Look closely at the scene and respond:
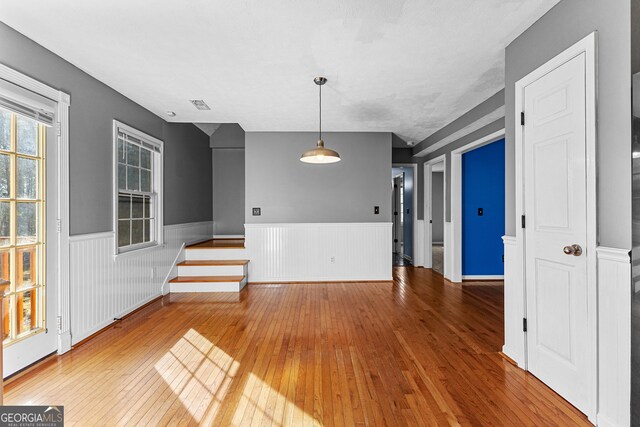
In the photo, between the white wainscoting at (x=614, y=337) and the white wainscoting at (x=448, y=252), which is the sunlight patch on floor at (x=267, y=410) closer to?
the white wainscoting at (x=614, y=337)

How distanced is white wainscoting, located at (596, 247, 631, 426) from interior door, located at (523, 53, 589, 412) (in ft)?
0.35

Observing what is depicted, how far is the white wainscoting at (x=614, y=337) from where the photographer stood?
1.46m

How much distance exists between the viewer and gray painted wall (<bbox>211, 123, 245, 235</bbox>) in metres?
6.38

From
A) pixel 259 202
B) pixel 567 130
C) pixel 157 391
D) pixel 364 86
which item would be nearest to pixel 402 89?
pixel 364 86

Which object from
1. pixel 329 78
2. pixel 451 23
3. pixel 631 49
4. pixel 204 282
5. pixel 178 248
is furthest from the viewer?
pixel 178 248

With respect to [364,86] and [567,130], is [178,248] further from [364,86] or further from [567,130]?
[567,130]

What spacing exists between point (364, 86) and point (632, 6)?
6.59ft

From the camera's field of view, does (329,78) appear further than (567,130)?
Yes

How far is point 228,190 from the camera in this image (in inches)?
253

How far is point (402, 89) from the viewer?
322 cm

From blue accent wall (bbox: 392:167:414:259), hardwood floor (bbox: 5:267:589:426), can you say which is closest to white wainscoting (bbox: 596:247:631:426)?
hardwood floor (bbox: 5:267:589:426)

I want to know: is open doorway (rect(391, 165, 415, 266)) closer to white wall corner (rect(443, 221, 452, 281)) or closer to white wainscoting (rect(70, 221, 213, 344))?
white wall corner (rect(443, 221, 452, 281))

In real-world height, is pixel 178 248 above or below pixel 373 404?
above

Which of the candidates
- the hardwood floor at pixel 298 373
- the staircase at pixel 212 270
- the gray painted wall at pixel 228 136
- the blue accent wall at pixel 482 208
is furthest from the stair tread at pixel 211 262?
the blue accent wall at pixel 482 208
